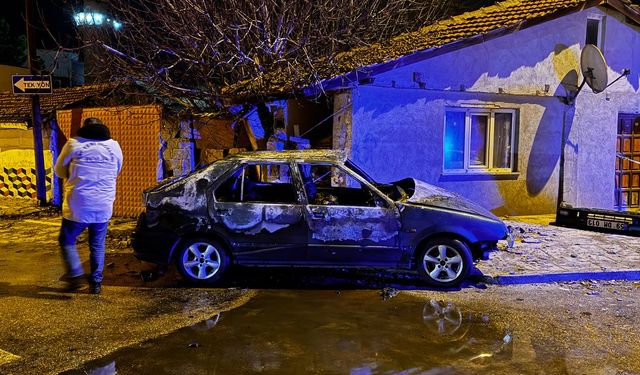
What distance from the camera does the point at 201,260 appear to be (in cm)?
657

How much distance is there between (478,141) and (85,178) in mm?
7864

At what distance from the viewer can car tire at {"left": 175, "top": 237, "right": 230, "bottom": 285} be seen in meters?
6.54

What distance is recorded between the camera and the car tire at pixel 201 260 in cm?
654

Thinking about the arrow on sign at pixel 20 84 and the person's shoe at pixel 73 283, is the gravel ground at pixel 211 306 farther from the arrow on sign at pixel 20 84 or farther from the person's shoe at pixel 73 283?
the arrow on sign at pixel 20 84

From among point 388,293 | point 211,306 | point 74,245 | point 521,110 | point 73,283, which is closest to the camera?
point 211,306

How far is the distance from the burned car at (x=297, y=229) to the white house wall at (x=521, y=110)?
11.7ft

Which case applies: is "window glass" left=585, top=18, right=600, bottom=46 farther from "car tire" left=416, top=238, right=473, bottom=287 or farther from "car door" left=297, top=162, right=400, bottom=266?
"car door" left=297, top=162, right=400, bottom=266

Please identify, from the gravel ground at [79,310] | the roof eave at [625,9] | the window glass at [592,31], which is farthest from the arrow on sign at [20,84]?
the roof eave at [625,9]

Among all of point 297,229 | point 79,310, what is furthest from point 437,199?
point 79,310

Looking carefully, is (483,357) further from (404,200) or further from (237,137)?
(237,137)

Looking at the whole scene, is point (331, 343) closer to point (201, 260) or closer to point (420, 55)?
point (201, 260)

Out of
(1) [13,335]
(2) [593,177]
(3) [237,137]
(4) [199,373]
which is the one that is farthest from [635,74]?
(1) [13,335]

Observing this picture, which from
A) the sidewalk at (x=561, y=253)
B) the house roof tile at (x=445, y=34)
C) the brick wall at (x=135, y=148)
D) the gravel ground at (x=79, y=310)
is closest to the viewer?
the gravel ground at (x=79, y=310)

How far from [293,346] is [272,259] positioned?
1923 mm
